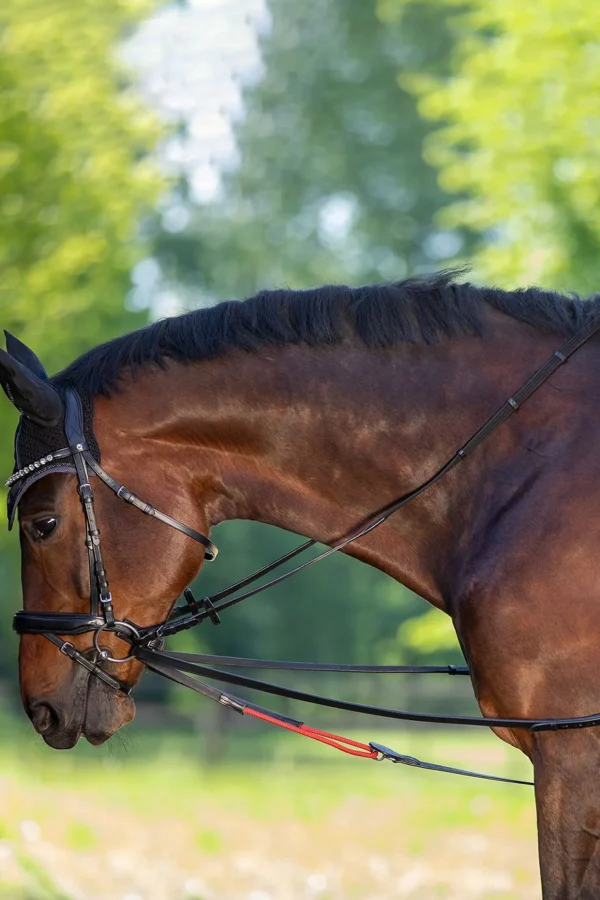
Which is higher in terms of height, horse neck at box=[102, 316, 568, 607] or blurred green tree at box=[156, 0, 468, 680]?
blurred green tree at box=[156, 0, 468, 680]

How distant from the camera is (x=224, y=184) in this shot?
104ft

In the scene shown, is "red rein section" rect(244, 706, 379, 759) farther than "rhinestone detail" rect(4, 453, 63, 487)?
Yes

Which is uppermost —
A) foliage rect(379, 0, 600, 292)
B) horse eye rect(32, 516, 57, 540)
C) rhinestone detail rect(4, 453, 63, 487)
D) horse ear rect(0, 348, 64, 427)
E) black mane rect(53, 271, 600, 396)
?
foliage rect(379, 0, 600, 292)

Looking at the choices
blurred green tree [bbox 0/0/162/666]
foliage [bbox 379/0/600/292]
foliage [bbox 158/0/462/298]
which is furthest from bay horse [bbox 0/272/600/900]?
foliage [bbox 158/0/462/298]

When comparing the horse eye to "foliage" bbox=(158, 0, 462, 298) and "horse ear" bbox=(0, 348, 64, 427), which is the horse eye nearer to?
"horse ear" bbox=(0, 348, 64, 427)

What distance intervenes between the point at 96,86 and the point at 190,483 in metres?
7.48

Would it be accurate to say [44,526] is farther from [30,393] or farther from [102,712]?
[102,712]

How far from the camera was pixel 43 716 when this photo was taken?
351 centimetres

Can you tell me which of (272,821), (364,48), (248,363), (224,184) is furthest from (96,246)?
(364,48)

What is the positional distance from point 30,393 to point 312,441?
90cm

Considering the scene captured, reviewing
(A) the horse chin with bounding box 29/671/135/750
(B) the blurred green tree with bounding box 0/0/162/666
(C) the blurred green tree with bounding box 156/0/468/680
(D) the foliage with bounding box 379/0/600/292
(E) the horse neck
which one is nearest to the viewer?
(E) the horse neck

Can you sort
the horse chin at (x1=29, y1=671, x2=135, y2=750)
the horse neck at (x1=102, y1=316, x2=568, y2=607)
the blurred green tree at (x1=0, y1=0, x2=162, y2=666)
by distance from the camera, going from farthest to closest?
the blurred green tree at (x1=0, y1=0, x2=162, y2=666)
the horse chin at (x1=29, y1=671, x2=135, y2=750)
the horse neck at (x1=102, y1=316, x2=568, y2=607)

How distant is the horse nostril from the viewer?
350 centimetres

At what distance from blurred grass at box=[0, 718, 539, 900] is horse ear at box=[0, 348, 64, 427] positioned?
3.92ft
